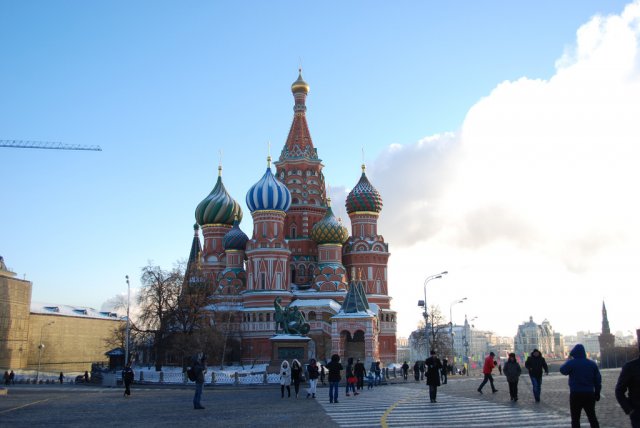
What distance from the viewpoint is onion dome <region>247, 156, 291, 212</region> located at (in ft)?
219

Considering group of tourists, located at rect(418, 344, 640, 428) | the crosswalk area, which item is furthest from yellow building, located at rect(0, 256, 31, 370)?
group of tourists, located at rect(418, 344, 640, 428)

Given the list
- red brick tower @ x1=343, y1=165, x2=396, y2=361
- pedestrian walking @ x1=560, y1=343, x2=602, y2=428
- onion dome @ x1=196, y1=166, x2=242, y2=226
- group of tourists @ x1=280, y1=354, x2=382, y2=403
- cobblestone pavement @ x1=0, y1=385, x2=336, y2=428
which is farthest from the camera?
onion dome @ x1=196, y1=166, x2=242, y2=226

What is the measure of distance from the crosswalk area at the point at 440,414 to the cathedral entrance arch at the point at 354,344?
37156 millimetres

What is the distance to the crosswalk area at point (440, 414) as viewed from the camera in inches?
538

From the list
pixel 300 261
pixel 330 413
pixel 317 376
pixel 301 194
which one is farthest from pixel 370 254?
pixel 330 413

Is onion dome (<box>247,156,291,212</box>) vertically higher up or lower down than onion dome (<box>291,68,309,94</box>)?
lower down

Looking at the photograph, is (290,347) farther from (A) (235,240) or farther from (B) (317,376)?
(A) (235,240)

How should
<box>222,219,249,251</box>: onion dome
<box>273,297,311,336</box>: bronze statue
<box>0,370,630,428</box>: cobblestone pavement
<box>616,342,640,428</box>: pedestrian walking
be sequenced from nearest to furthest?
<box>616,342,640,428</box>: pedestrian walking, <box>0,370,630,428</box>: cobblestone pavement, <box>273,297,311,336</box>: bronze statue, <box>222,219,249,251</box>: onion dome

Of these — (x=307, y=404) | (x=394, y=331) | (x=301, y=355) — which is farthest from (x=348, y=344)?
(x=307, y=404)

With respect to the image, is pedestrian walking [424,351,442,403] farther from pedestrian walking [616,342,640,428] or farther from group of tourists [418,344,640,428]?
pedestrian walking [616,342,640,428]

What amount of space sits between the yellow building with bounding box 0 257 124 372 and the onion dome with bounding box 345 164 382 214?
28598mm

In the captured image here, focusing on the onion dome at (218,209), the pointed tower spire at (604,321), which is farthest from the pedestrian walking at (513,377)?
the pointed tower spire at (604,321)

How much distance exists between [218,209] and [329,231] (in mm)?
13956

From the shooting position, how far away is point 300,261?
72000 mm
